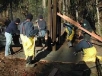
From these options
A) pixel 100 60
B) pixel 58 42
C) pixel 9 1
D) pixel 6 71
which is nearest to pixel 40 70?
pixel 6 71

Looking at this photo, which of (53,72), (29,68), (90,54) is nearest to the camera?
(53,72)

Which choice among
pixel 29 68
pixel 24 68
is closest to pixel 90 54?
pixel 29 68

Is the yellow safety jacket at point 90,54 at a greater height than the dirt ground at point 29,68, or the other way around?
the yellow safety jacket at point 90,54

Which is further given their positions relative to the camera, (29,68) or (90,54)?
(90,54)

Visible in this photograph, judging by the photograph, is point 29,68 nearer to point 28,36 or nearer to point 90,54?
point 28,36

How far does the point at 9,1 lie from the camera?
22109mm

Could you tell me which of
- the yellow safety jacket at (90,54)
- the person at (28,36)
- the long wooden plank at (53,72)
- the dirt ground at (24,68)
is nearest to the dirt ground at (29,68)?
the dirt ground at (24,68)

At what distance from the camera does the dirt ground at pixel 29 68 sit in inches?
339

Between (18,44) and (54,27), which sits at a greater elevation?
(54,27)

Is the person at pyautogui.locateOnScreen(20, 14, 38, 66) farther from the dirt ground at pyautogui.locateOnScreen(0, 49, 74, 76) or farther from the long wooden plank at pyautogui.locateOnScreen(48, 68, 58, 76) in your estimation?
the long wooden plank at pyautogui.locateOnScreen(48, 68, 58, 76)

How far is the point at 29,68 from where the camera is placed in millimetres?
9141

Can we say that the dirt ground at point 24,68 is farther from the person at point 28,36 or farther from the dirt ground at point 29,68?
the person at point 28,36

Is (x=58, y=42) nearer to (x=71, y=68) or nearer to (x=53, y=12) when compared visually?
(x=53, y=12)

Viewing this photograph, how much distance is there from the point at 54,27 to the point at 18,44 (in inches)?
76.5
